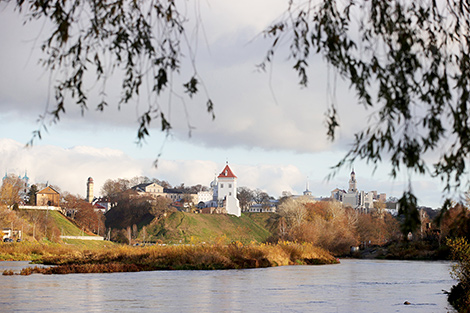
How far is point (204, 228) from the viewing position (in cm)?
12838

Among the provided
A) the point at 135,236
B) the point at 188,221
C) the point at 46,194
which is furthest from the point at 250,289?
the point at 46,194

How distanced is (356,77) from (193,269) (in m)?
35.9

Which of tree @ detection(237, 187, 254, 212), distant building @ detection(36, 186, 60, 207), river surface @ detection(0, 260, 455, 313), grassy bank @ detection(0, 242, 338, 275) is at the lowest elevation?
river surface @ detection(0, 260, 455, 313)

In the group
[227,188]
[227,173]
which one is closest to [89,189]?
[227,173]

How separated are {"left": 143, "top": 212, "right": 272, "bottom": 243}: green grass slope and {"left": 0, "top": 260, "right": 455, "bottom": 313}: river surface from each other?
273 ft

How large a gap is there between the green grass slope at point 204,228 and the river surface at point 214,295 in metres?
83.2

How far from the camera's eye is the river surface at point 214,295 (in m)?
19.2

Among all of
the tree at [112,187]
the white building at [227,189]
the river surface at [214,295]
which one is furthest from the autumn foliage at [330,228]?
the tree at [112,187]

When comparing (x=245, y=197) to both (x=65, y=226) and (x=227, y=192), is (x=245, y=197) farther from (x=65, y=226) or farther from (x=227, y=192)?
(x=65, y=226)

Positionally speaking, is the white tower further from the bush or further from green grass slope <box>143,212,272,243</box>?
the bush

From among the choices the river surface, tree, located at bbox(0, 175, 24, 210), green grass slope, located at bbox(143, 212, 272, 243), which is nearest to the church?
green grass slope, located at bbox(143, 212, 272, 243)

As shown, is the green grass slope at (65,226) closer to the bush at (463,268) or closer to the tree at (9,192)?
the tree at (9,192)

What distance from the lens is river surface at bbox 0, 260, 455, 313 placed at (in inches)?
→ 758

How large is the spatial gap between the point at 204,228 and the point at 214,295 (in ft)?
347
